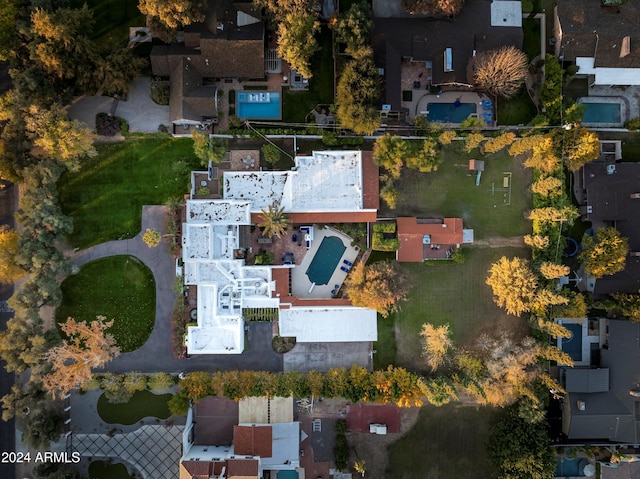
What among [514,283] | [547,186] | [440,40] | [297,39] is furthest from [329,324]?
[440,40]

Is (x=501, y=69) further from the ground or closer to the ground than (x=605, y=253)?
further from the ground

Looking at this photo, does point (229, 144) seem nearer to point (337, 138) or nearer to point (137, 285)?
point (337, 138)

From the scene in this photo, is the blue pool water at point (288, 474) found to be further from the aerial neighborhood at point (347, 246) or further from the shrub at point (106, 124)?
the shrub at point (106, 124)

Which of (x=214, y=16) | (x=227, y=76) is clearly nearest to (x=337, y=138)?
(x=227, y=76)

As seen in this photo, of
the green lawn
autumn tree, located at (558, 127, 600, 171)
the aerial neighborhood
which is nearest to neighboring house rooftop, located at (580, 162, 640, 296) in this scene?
the aerial neighborhood

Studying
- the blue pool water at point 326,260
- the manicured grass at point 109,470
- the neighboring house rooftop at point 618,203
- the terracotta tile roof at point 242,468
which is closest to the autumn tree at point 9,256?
the manicured grass at point 109,470

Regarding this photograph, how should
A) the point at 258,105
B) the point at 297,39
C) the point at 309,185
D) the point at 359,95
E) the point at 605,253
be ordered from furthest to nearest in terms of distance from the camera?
1. the point at 258,105
2. the point at 309,185
3. the point at 605,253
4. the point at 359,95
5. the point at 297,39

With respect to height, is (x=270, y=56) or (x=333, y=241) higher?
(x=270, y=56)

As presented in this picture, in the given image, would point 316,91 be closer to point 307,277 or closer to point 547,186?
point 307,277
